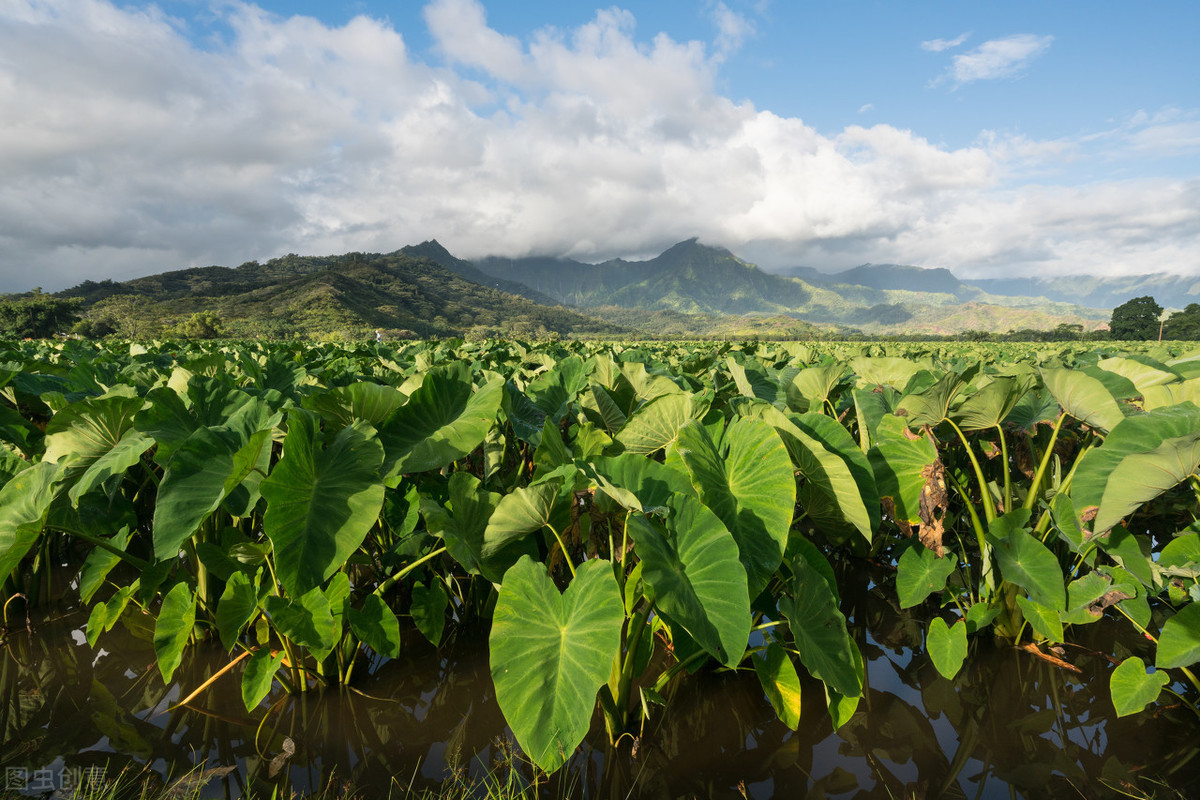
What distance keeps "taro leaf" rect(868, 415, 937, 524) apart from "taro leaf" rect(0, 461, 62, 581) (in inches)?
97.7

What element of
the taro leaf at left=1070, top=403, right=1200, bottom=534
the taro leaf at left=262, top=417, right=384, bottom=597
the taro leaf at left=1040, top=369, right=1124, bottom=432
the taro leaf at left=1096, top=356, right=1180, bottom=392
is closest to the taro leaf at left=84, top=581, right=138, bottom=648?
the taro leaf at left=262, top=417, right=384, bottom=597

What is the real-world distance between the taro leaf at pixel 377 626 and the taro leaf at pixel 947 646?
1887 millimetres

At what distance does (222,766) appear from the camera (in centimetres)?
178

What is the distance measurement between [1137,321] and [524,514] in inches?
2962

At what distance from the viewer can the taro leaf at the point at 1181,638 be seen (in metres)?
1.52

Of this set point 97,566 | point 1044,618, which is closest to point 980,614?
point 1044,618

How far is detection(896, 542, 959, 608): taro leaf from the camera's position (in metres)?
2.08

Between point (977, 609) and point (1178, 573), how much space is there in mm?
636

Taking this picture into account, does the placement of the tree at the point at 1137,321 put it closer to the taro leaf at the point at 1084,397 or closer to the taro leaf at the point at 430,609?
the taro leaf at the point at 1084,397

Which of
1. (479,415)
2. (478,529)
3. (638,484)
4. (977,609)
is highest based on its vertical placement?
(479,415)

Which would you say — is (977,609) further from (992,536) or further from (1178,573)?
(1178,573)

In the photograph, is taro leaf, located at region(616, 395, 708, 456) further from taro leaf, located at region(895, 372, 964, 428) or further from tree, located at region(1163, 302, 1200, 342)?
tree, located at region(1163, 302, 1200, 342)

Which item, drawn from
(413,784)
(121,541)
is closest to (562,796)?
(413,784)

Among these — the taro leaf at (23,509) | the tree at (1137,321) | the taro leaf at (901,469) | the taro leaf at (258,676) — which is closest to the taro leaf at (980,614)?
the taro leaf at (901,469)
